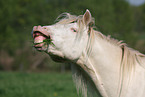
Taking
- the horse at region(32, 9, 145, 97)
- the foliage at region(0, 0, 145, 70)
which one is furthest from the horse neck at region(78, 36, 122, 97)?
the foliage at region(0, 0, 145, 70)

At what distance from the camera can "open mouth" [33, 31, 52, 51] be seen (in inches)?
109

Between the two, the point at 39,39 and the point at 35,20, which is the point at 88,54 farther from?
the point at 35,20

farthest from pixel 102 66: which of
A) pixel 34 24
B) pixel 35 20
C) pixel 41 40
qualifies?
pixel 35 20

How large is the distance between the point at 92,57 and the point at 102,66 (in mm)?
187

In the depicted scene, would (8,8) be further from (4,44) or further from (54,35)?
(54,35)

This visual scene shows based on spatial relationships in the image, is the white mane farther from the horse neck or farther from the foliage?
the foliage

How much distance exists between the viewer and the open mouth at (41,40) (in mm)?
2758

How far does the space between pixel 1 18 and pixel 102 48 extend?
21.8m

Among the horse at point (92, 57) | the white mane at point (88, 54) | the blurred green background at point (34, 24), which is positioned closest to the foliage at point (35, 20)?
the blurred green background at point (34, 24)

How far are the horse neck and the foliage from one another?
49.4 feet

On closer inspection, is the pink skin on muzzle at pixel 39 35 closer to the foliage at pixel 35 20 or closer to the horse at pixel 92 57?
the horse at pixel 92 57

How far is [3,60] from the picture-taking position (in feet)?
77.8

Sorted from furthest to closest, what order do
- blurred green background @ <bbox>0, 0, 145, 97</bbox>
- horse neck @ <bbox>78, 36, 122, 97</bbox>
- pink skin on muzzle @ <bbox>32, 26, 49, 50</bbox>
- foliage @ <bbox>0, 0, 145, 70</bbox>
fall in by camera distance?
foliage @ <bbox>0, 0, 145, 70</bbox>, blurred green background @ <bbox>0, 0, 145, 97</bbox>, horse neck @ <bbox>78, 36, 122, 97</bbox>, pink skin on muzzle @ <bbox>32, 26, 49, 50</bbox>

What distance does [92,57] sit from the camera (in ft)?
9.68
